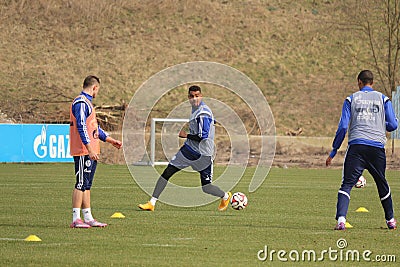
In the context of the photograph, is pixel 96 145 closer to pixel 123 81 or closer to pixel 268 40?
pixel 123 81

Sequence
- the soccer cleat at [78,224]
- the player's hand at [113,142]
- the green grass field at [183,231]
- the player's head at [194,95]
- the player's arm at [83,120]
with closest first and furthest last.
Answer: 1. the green grass field at [183,231]
2. the player's arm at [83,120]
3. the soccer cleat at [78,224]
4. the player's hand at [113,142]
5. the player's head at [194,95]

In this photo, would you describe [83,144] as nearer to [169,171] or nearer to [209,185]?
[169,171]

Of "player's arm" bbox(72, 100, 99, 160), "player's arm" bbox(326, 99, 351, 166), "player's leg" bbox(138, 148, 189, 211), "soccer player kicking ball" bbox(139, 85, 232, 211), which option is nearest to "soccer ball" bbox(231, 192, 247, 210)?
"soccer player kicking ball" bbox(139, 85, 232, 211)

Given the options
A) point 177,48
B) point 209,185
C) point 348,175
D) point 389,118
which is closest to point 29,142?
point 209,185

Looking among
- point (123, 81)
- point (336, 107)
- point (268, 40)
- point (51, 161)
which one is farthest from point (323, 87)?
point (51, 161)

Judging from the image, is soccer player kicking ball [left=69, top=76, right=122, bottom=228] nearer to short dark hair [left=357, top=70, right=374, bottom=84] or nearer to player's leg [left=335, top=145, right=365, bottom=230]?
player's leg [left=335, top=145, right=365, bottom=230]

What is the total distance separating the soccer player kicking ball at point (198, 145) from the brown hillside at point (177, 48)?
3797 centimetres

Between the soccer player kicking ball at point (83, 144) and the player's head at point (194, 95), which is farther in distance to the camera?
the player's head at point (194, 95)

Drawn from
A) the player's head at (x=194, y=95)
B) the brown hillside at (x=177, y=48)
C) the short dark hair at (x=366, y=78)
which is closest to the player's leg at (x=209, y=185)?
the player's head at (x=194, y=95)

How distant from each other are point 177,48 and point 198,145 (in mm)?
51139

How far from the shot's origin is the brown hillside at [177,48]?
196 ft

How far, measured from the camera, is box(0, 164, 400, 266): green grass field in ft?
34.7

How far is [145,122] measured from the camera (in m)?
52.1

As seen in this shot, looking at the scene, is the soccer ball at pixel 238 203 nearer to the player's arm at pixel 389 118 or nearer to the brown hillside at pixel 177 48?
the player's arm at pixel 389 118
